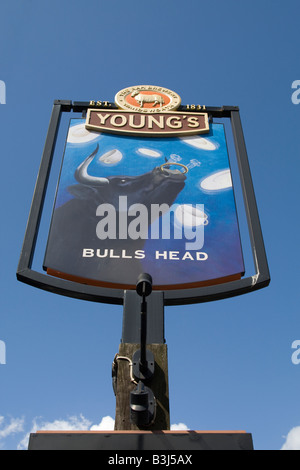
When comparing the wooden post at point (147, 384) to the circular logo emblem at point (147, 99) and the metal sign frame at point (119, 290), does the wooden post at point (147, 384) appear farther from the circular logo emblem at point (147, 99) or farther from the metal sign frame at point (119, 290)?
the circular logo emblem at point (147, 99)

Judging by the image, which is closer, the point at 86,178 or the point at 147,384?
the point at 147,384

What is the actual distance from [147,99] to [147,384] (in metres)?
4.45

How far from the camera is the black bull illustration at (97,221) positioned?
162 inches

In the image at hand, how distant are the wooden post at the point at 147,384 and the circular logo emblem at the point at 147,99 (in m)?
3.79

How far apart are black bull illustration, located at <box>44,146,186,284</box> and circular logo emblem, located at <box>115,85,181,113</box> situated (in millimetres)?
1176

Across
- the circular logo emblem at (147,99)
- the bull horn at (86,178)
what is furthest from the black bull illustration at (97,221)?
the circular logo emblem at (147,99)

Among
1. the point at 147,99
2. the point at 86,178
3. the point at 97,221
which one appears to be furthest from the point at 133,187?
the point at 147,99

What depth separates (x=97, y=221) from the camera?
15.0 ft

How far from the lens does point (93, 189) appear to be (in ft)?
16.2

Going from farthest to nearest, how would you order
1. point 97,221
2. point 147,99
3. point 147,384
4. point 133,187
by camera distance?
1. point 147,99
2. point 133,187
3. point 97,221
4. point 147,384

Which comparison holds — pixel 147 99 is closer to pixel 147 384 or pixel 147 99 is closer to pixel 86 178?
pixel 86 178

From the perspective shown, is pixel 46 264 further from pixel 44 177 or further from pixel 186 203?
pixel 186 203

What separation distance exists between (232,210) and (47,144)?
2359 millimetres

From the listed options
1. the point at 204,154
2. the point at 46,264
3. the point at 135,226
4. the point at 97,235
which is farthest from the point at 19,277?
the point at 204,154
